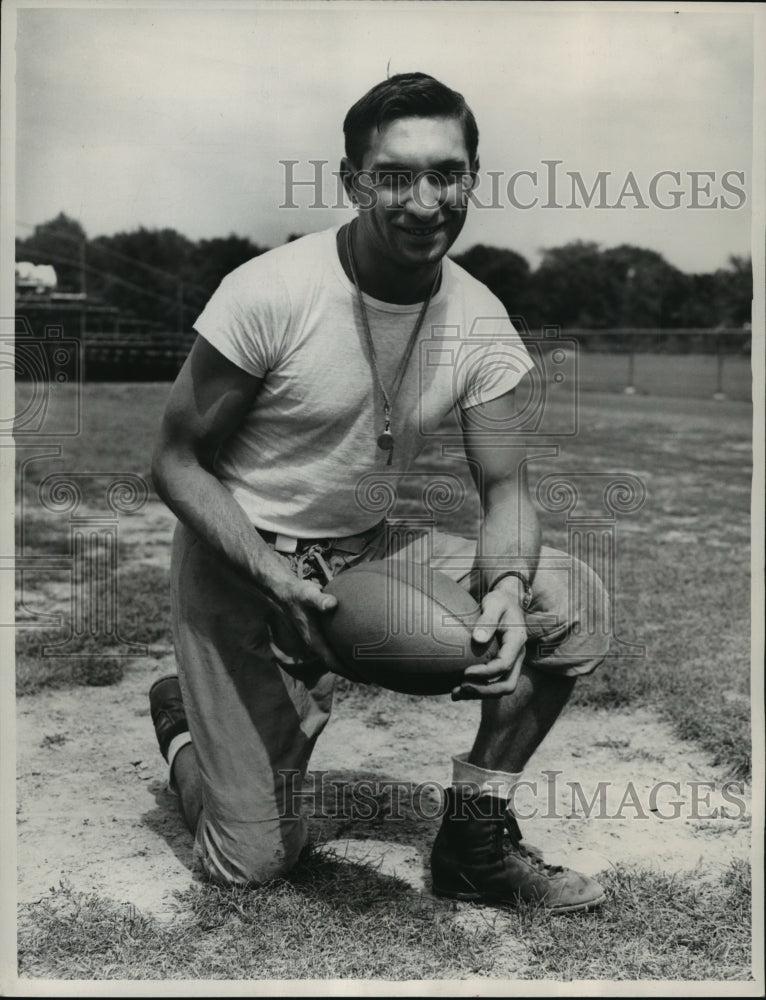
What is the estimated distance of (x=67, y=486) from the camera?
29.9 feet

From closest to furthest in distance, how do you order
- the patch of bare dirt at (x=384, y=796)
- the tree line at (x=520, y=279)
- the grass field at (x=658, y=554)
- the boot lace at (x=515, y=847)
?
the boot lace at (x=515, y=847) → the patch of bare dirt at (x=384, y=796) → the grass field at (x=658, y=554) → the tree line at (x=520, y=279)

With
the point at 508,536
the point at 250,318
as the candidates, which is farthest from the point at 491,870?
the point at 250,318

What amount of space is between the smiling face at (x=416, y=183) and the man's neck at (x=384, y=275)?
0.30ft

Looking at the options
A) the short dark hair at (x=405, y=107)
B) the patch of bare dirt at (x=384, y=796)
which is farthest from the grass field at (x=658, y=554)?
the short dark hair at (x=405, y=107)

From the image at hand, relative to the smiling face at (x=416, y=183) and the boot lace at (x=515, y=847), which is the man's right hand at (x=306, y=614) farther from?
the smiling face at (x=416, y=183)

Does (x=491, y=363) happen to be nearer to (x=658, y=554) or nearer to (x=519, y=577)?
(x=519, y=577)

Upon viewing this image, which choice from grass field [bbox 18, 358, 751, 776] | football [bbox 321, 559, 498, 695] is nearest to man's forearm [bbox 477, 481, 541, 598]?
football [bbox 321, 559, 498, 695]

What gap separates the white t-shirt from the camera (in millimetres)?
3092

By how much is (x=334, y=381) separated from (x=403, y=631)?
0.75m

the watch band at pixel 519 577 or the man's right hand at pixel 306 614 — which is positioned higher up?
the watch band at pixel 519 577

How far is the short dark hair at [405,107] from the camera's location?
291 cm

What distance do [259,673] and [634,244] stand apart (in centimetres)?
3333

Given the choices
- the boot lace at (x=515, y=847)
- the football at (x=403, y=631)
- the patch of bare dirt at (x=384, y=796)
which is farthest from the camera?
the patch of bare dirt at (x=384, y=796)

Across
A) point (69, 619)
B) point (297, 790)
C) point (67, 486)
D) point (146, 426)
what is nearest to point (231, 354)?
point (297, 790)
